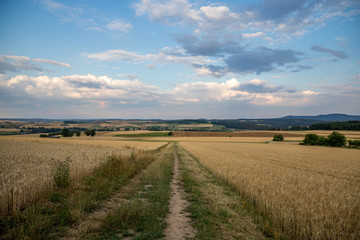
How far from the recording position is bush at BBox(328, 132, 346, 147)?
5669cm

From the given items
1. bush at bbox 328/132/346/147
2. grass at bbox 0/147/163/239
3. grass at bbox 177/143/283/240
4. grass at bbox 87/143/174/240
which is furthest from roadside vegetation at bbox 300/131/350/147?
grass at bbox 0/147/163/239

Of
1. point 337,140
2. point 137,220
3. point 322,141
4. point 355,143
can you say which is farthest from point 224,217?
point 322,141

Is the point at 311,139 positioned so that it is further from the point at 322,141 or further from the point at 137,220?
the point at 137,220

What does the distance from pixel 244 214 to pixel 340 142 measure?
68.5m

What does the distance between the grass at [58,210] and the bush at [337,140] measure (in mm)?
69814

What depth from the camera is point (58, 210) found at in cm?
617

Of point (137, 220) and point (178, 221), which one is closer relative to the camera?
point (137, 220)

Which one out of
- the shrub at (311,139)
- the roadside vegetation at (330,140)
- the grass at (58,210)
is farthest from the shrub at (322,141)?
the grass at (58,210)

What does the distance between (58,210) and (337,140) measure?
7374 centimetres

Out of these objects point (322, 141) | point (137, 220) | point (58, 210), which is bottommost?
point (322, 141)

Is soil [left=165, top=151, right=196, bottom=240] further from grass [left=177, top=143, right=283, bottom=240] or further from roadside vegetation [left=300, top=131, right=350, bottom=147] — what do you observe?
roadside vegetation [left=300, top=131, right=350, bottom=147]

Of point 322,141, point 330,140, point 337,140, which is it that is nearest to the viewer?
point 337,140

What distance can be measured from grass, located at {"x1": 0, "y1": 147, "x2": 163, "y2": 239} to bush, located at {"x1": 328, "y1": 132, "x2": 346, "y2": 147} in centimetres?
6981

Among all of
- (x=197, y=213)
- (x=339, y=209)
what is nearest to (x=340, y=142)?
(x=339, y=209)
